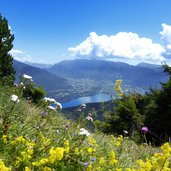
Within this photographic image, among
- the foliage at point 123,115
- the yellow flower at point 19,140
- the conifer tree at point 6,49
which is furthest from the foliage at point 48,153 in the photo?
the conifer tree at point 6,49

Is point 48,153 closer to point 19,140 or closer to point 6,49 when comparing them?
point 19,140

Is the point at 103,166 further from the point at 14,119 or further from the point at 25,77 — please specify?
the point at 25,77

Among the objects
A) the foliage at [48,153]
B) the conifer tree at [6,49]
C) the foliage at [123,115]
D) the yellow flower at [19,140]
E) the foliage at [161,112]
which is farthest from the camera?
the conifer tree at [6,49]

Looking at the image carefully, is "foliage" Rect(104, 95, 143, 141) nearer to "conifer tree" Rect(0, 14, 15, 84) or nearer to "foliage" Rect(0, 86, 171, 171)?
"conifer tree" Rect(0, 14, 15, 84)

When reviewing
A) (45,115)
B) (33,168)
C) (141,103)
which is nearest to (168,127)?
(141,103)

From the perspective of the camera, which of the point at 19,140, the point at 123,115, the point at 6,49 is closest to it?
the point at 19,140

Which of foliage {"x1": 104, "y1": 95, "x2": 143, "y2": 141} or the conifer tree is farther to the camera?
the conifer tree

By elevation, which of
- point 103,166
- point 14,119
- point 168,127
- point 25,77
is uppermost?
point 25,77

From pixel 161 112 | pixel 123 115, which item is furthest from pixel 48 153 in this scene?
pixel 123 115

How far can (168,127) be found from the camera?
81.7 ft

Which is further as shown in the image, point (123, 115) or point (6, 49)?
point (6, 49)

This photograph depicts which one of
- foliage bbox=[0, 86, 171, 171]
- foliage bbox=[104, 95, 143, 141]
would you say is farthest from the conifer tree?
foliage bbox=[0, 86, 171, 171]

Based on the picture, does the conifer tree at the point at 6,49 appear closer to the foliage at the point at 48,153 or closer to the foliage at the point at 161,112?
the foliage at the point at 161,112

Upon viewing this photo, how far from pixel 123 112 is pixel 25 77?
25.1m
